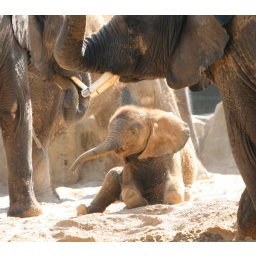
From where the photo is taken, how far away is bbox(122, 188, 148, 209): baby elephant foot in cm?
312

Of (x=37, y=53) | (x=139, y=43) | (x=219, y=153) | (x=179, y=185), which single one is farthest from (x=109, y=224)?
(x=219, y=153)

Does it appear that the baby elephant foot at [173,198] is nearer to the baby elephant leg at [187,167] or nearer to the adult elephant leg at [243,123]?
the baby elephant leg at [187,167]

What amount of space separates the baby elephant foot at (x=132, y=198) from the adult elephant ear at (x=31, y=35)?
4.55 ft

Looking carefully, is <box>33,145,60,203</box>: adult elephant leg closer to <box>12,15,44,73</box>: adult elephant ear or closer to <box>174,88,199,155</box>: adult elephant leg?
<box>12,15,44,73</box>: adult elephant ear

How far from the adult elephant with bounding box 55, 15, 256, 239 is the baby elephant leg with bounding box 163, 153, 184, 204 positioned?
1.03m

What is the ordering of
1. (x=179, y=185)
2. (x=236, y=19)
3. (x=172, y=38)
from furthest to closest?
(x=179, y=185), (x=172, y=38), (x=236, y=19)

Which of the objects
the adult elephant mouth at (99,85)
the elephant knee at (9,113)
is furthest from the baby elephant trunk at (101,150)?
the adult elephant mouth at (99,85)

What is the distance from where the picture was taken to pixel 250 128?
1.80 metres

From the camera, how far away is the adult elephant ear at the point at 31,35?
3.41 metres

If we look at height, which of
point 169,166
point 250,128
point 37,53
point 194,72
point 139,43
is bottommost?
point 169,166

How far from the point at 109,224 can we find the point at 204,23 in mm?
1377

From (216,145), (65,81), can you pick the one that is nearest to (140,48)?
(65,81)

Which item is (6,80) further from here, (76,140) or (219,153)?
(219,153)

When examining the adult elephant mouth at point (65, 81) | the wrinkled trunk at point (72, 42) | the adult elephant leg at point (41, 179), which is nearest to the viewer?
the wrinkled trunk at point (72, 42)
